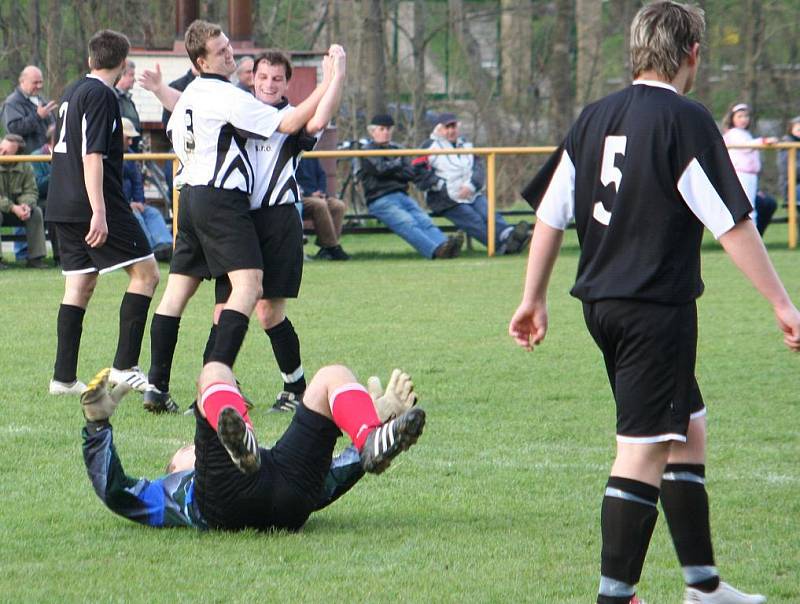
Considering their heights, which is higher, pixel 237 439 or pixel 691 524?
pixel 237 439

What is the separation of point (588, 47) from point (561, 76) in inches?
71.0

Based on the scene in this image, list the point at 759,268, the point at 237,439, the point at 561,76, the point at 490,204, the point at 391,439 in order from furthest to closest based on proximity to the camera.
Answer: the point at 561,76, the point at 490,204, the point at 391,439, the point at 237,439, the point at 759,268

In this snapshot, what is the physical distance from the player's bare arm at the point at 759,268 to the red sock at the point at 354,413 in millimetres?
1397

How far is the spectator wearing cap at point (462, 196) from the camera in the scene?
16.9 meters

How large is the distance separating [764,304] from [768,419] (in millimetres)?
5003

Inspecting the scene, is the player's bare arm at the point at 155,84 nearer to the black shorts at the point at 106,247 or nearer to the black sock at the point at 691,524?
the black shorts at the point at 106,247

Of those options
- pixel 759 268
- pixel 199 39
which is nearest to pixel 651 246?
pixel 759 268

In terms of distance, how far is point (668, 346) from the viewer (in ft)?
12.8

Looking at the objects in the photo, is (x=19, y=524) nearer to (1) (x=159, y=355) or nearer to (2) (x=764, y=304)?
(1) (x=159, y=355)

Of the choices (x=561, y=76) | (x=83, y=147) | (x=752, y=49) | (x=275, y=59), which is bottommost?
(x=561, y=76)

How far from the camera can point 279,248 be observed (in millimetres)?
7199

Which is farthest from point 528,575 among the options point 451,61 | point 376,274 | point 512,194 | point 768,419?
point 451,61

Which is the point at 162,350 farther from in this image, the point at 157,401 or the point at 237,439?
the point at 237,439

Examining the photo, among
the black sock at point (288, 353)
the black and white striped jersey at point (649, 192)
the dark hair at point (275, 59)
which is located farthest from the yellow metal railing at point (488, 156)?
the black and white striped jersey at point (649, 192)
